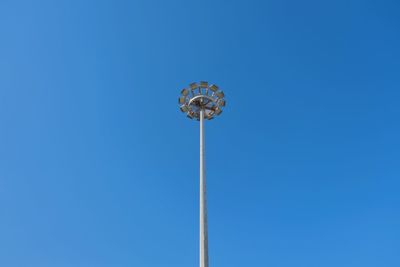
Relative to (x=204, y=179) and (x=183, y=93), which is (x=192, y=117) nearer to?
(x=183, y=93)

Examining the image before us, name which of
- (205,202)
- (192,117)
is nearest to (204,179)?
(205,202)

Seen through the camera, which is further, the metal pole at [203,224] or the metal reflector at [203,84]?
the metal reflector at [203,84]

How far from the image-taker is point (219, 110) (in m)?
24.0

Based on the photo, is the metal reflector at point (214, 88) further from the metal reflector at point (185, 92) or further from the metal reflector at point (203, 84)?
the metal reflector at point (185, 92)

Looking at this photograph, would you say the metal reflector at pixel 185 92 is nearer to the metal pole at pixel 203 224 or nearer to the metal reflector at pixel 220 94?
the metal reflector at pixel 220 94

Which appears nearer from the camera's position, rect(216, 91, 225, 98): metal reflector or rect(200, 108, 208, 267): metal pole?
rect(200, 108, 208, 267): metal pole

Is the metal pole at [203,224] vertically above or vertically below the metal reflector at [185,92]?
below

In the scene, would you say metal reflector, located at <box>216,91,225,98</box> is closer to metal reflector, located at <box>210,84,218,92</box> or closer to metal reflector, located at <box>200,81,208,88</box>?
metal reflector, located at <box>210,84,218,92</box>

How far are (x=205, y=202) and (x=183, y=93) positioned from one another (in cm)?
817

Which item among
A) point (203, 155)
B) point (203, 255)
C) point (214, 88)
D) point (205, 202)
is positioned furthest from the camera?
point (214, 88)

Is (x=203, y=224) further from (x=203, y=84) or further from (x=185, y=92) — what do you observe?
(x=203, y=84)

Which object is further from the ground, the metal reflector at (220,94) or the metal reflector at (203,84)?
the metal reflector at (203,84)

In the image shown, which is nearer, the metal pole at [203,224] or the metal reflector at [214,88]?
the metal pole at [203,224]

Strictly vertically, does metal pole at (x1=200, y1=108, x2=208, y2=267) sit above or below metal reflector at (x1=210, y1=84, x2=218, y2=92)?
below
